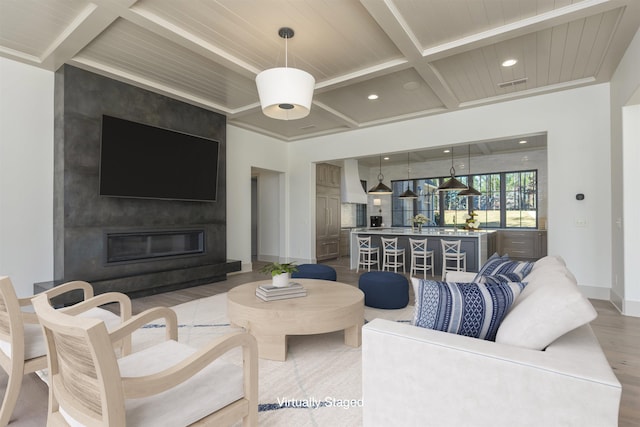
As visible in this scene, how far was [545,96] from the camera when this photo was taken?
197 inches

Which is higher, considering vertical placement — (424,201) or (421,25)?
(421,25)

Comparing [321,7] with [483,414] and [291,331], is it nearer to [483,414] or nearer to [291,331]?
[291,331]

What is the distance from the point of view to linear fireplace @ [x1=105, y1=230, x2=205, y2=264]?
182 inches

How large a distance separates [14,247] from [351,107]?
5.25 m

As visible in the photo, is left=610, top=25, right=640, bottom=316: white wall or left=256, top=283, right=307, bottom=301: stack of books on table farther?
left=610, top=25, right=640, bottom=316: white wall

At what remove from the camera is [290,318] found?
2594mm

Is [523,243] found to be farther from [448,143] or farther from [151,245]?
[151,245]

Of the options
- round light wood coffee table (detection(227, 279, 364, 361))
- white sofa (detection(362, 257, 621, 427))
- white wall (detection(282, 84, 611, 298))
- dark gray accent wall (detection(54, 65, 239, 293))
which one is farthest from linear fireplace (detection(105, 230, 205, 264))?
white wall (detection(282, 84, 611, 298))

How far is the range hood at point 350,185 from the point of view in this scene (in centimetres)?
834

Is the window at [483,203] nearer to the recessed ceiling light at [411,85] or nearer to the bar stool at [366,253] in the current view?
the bar stool at [366,253]

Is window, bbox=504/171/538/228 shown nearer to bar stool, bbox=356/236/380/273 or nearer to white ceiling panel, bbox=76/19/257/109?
bar stool, bbox=356/236/380/273

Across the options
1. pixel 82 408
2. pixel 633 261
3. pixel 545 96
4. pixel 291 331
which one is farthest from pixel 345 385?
pixel 545 96

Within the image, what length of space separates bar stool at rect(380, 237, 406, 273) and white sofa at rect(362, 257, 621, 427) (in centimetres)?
520

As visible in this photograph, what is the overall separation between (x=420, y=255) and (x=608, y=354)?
364 cm
